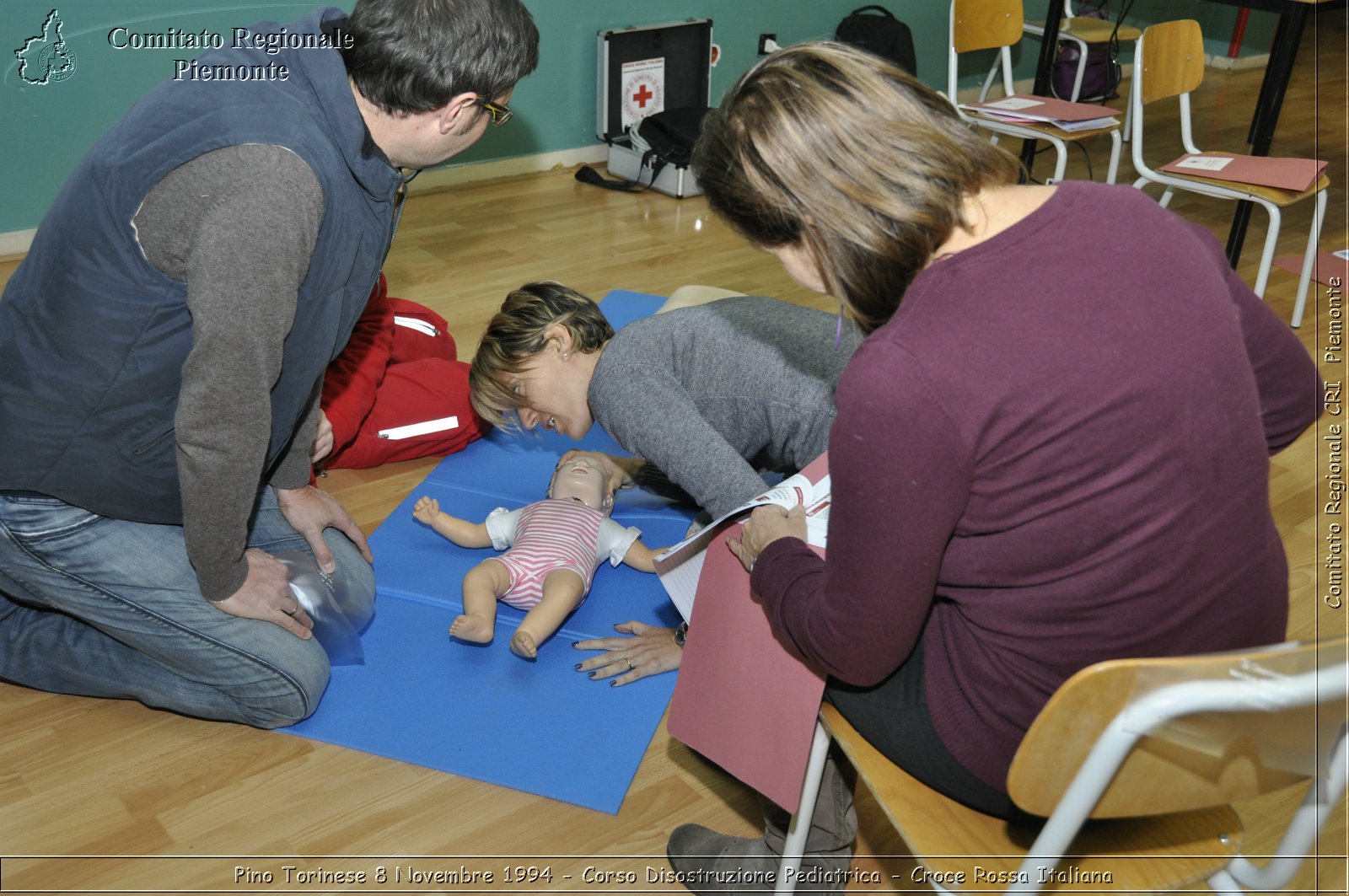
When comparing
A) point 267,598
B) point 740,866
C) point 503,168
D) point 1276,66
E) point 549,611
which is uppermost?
point 1276,66

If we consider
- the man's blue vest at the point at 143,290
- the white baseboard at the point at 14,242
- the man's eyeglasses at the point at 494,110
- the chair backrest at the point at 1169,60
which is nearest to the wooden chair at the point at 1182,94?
the chair backrest at the point at 1169,60

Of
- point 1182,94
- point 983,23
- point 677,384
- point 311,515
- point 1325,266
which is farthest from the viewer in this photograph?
point 983,23

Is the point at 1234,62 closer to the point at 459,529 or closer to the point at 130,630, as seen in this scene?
the point at 459,529

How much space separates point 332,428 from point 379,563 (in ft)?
1.14

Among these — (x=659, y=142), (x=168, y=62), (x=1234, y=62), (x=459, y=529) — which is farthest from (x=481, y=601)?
(x=1234, y=62)

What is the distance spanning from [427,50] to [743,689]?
0.88m

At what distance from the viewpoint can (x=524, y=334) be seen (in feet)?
6.18

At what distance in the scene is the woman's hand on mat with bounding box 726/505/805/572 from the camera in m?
1.24

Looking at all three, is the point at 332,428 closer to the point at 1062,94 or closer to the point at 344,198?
the point at 344,198

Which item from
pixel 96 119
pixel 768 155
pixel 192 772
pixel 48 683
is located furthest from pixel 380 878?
pixel 96 119

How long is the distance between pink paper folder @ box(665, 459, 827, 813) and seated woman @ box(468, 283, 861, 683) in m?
0.32

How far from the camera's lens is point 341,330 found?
1582 mm

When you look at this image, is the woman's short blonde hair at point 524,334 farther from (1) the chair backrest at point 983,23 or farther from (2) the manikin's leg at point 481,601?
(1) the chair backrest at point 983,23

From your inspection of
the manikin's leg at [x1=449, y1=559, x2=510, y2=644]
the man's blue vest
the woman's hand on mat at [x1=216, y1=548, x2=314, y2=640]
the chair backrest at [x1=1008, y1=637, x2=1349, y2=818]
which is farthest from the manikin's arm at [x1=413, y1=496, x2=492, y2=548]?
the chair backrest at [x1=1008, y1=637, x2=1349, y2=818]
